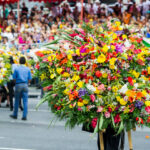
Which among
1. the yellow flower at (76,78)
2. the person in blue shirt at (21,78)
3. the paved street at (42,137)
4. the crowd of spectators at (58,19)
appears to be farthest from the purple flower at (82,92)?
the crowd of spectators at (58,19)

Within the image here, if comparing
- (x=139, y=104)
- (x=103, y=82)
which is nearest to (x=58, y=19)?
(x=103, y=82)

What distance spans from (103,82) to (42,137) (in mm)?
4407

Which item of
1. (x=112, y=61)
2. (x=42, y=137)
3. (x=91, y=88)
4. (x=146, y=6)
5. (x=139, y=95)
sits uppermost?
(x=146, y=6)

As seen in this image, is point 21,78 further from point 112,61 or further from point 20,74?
point 112,61

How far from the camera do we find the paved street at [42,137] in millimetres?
9234

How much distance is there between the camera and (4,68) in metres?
13.5

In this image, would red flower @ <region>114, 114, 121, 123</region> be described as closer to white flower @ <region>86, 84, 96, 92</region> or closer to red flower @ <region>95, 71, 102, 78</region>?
white flower @ <region>86, 84, 96, 92</region>

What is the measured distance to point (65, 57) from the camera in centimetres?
645

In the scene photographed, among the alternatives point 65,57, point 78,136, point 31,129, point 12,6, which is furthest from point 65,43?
point 12,6

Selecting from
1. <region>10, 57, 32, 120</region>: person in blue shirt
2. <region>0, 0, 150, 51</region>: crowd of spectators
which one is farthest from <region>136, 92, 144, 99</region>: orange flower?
<region>0, 0, 150, 51</region>: crowd of spectators

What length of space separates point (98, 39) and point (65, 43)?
0.50 meters

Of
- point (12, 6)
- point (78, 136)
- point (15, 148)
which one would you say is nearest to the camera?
point (15, 148)

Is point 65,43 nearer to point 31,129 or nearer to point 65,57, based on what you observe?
point 65,57

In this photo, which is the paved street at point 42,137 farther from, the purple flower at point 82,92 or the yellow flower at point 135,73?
the yellow flower at point 135,73
